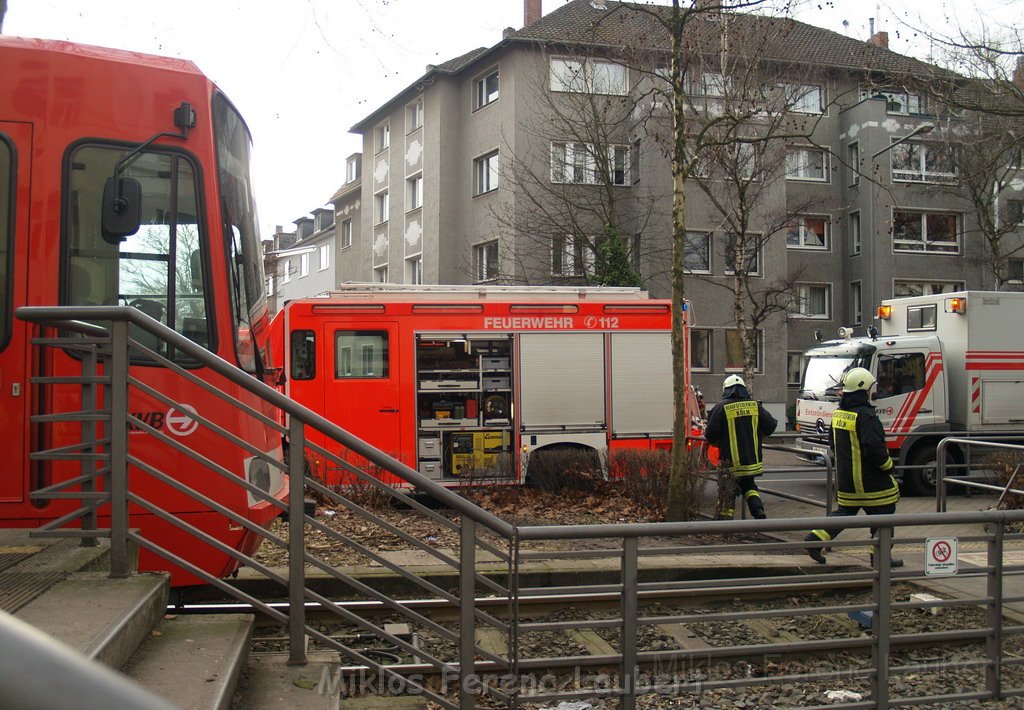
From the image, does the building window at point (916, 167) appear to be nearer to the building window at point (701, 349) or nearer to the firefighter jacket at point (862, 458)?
the building window at point (701, 349)

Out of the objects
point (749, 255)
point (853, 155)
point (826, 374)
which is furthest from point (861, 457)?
point (853, 155)

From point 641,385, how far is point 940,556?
8965 millimetres

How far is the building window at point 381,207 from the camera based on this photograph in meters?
38.6

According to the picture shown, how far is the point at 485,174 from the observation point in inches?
1258

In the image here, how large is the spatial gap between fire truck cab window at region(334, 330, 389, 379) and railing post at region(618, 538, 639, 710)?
9259 mm

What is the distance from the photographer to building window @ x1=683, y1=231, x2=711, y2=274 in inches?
1218

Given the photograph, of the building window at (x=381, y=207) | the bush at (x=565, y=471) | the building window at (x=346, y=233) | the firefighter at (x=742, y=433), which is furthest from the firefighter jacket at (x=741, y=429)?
the building window at (x=346, y=233)

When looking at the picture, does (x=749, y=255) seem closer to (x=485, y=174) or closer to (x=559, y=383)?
(x=485, y=174)

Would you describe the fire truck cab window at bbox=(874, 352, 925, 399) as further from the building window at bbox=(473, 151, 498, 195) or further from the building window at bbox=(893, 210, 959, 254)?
the building window at bbox=(893, 210, 959, 254)

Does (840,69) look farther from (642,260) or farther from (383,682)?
(383,682)

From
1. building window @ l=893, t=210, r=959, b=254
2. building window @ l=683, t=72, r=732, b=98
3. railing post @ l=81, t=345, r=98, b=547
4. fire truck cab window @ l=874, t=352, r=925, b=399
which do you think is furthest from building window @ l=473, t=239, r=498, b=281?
railing post @ l=81, t=345, r=98, b=547

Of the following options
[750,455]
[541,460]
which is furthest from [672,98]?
[541,460]

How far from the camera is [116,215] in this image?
4.87 meters

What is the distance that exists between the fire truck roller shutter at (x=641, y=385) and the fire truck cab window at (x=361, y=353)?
345 centimetres
